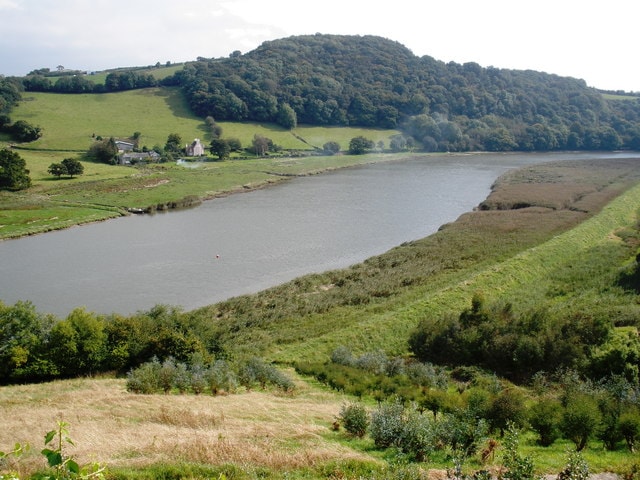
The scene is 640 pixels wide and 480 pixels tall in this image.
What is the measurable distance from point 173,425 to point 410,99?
150 m

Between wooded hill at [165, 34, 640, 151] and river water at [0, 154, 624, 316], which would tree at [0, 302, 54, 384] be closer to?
river water at [0, 154, 624, 316]

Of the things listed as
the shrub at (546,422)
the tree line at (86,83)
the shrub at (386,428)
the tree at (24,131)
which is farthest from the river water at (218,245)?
the tree line at (86,83)

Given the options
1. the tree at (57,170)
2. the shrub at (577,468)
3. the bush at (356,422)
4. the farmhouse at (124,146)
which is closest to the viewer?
the shrub at (577,468)

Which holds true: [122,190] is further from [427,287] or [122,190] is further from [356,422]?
[356,422]

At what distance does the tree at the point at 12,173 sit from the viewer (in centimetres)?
6200

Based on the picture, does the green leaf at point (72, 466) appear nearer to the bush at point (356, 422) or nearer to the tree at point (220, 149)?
the bush at point (356, 422)

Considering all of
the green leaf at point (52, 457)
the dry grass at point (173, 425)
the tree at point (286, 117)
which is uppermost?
the tree at point (286, 117)

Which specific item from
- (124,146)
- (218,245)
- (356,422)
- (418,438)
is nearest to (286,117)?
(124,146)

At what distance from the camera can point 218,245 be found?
45.0m

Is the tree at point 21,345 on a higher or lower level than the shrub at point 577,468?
lower

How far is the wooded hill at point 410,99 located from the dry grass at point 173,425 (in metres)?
113

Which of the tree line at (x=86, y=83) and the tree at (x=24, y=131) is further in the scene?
the tree line at (x=86, y=83)

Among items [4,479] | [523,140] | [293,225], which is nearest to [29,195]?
[293,225]

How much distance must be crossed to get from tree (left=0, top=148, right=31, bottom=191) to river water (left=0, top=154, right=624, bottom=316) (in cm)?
1773
